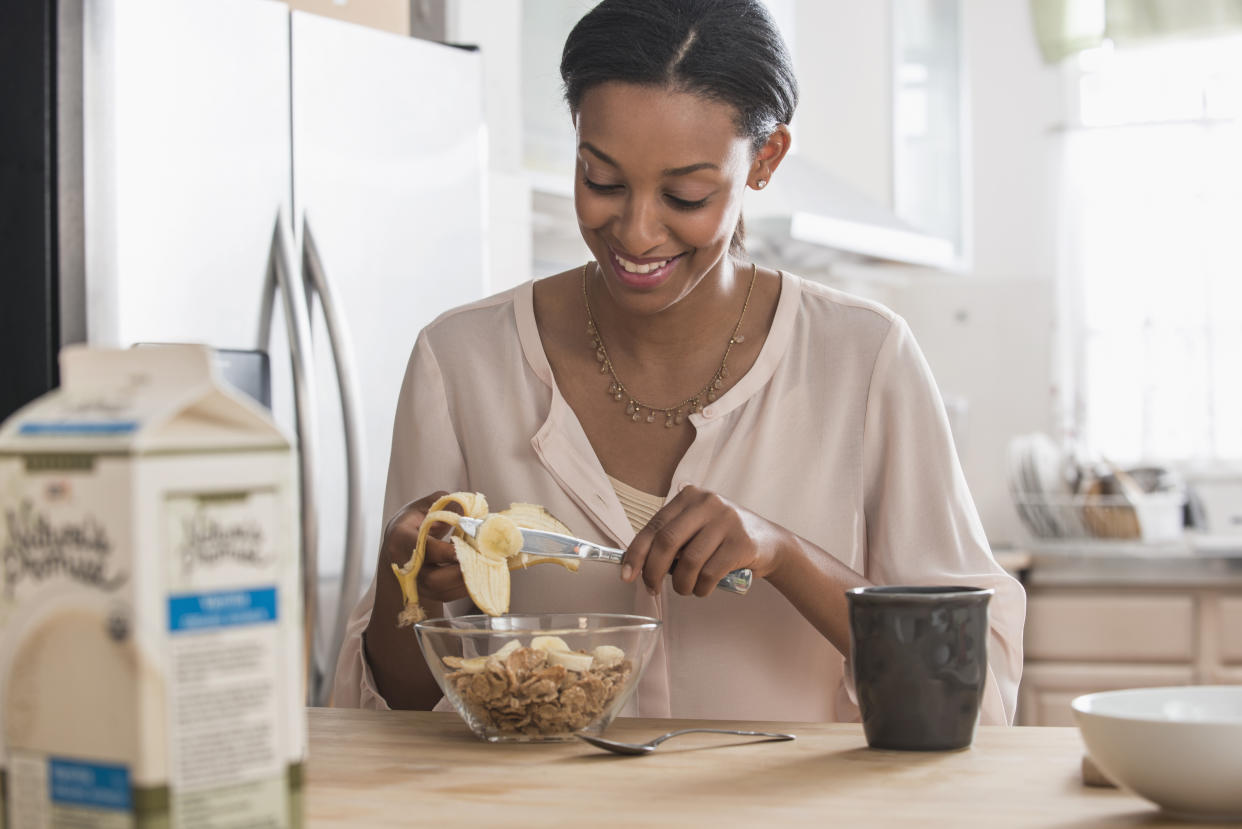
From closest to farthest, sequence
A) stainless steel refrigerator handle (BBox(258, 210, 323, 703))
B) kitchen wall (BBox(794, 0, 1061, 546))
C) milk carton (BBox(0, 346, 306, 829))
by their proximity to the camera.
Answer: milk carton (BBox(0, 346, 306, 829)) → stainless steel refrigerator handle (BBox(258, 210, 323, 703)) → kitchen wall (BBox(794, 0, 1061, 546))

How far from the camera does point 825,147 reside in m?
4.00

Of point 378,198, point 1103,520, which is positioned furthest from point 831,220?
point 1103,520

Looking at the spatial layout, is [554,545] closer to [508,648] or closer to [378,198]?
[508,648]

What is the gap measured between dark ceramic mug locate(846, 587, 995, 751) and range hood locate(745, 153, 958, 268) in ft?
6.38

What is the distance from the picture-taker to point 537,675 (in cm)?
89

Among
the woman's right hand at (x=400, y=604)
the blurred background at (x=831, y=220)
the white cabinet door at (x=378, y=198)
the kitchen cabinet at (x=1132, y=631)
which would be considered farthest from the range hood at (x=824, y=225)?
the woman's right hand at (x=400, y=604)

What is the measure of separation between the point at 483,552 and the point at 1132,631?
2.63 meters

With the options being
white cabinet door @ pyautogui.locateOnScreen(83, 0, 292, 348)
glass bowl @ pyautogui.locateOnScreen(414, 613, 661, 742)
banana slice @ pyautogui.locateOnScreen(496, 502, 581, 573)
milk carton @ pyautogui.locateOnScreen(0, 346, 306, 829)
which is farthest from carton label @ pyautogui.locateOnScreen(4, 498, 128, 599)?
white cabinet door @ pyautogui.locateOnScreen(83, 0, 292, 348)

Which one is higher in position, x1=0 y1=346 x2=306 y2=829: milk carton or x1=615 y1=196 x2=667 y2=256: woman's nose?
x1=615 y1=196 x2=667 y2=256: woman's nose

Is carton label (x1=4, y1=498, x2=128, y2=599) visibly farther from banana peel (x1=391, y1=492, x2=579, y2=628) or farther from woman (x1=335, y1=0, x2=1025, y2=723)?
woman (x1=335, y1=0, x2=1025, y2=723)

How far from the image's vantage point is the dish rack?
3656mm

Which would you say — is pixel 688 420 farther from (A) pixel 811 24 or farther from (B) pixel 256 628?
(A) pixel 811 24

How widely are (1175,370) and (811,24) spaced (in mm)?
1654

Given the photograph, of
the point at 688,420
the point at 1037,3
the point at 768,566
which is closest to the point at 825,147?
the point at 1037,3
